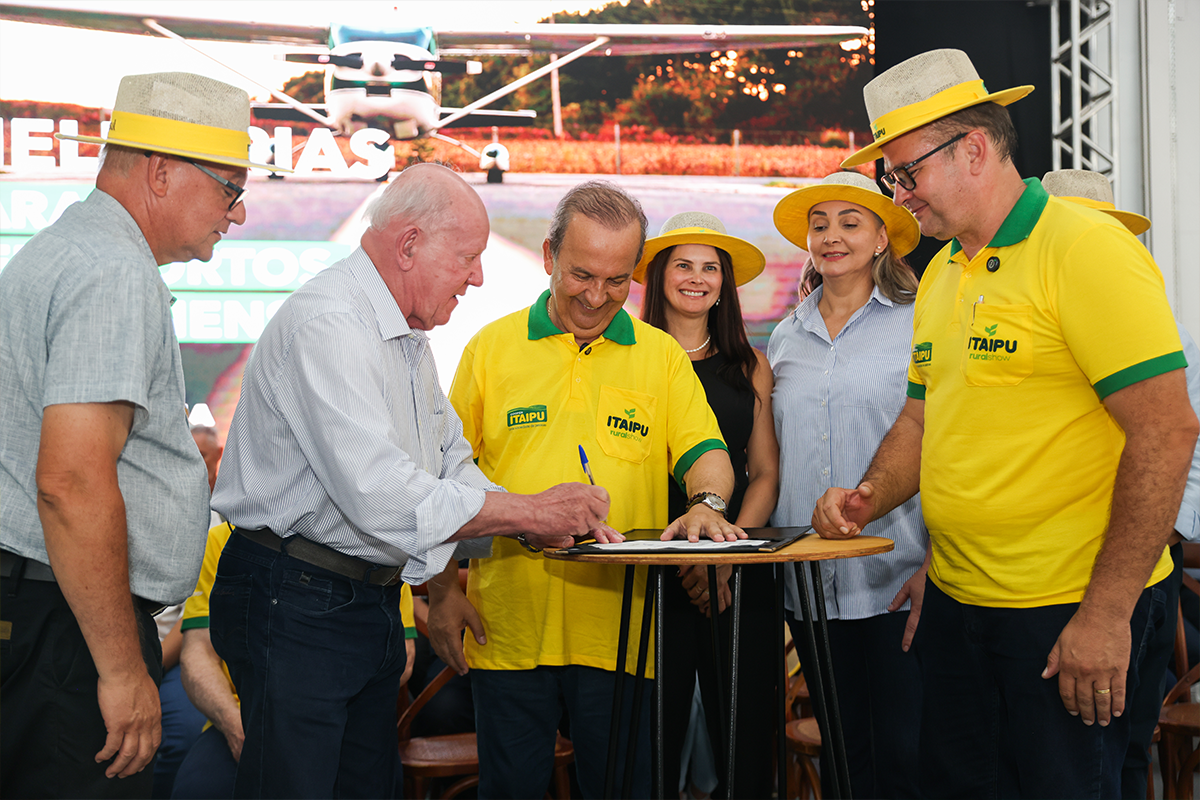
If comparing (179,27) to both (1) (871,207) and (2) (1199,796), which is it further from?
(2) (1199,796)

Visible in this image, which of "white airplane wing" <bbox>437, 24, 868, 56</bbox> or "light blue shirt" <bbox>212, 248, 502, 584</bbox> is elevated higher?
"white airplane wing" <bbox>437, 24, 868, 56</bbox>

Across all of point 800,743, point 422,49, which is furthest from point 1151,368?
point 422,49

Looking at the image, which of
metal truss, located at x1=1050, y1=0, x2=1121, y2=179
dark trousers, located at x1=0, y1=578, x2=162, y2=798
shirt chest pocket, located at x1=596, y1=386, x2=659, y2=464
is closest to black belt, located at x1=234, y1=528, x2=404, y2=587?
dark trousers, located at x1=0, y1=578, x2=162, y2=798

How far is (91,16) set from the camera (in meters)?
4.80

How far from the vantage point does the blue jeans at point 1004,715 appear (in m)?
1.60

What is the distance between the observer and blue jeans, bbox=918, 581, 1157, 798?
1.60m

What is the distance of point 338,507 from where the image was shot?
1.63 m

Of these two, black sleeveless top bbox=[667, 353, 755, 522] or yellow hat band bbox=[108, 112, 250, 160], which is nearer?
yellow hat band bbox=[108, 112, 250, 160]

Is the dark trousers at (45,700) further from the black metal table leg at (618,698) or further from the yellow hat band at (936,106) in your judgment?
the yellow hat band at (936,106)

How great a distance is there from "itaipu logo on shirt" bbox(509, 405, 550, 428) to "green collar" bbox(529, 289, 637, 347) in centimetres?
19

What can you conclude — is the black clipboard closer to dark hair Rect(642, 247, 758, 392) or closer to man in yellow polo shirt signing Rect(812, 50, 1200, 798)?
man in yellow polo shirt signing Rect(812, 50, 1200, 798)

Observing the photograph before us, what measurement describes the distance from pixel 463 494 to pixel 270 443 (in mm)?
381

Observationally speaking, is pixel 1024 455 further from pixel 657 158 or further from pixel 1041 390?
pixel 657 158

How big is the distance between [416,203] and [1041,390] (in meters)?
1.27
